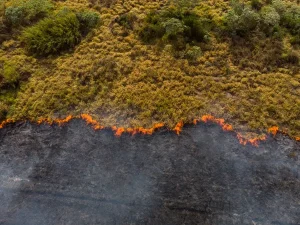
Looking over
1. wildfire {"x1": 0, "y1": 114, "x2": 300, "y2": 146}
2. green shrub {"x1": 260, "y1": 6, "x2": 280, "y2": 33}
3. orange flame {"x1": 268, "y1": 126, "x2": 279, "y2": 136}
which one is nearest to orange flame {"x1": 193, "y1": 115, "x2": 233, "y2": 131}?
wildfire {"x1": 0, "y1": 114, "x2": 300, "y2": 146}

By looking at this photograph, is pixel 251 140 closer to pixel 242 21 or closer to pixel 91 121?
pixel 242 21

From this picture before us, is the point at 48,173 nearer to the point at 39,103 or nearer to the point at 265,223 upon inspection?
the point at 39,103

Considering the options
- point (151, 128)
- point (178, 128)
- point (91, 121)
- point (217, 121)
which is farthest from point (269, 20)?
point (91, 121)

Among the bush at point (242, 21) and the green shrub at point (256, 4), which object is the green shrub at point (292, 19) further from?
the bush at point (242, 21)

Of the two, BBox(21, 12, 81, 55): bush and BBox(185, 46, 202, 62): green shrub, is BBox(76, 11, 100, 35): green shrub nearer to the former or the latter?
BBox(21, 12, 81, 55): bush

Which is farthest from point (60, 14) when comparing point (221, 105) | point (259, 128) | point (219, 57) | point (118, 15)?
point (259, 128)
